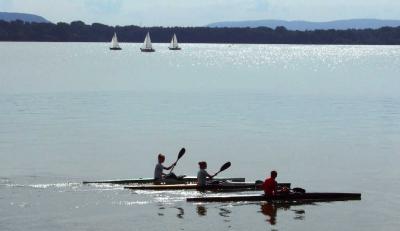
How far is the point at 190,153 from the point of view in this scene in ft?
157

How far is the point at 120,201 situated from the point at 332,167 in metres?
14.0

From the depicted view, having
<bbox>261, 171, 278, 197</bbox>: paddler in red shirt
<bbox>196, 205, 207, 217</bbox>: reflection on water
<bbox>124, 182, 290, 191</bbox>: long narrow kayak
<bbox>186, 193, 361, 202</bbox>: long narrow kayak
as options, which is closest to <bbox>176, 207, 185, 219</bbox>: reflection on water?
<bbox>196, 205, 207, 217</bbox>: reflection on water

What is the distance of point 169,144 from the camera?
50781 mm

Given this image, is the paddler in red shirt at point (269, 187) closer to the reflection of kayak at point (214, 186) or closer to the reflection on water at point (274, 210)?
the reflection on water at point (274, 210)

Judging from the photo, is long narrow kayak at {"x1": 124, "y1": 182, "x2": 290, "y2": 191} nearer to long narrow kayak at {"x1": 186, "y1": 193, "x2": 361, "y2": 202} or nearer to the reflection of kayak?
the reflection of kayak

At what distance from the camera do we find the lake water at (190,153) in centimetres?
3162

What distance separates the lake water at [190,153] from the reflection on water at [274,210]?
70 millimetres

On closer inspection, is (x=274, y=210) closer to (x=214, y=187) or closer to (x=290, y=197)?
(x=290, y=197)

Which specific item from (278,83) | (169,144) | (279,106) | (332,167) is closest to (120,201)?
(332,167)

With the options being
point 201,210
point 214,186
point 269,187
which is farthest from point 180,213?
point 214,186

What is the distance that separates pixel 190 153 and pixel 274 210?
15.5m

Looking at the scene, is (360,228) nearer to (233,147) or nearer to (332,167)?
(332,167)

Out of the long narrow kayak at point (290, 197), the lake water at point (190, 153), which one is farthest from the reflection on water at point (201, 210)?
the long narrow kayak at point (290, 197)

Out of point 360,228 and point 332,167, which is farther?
point 332,167
